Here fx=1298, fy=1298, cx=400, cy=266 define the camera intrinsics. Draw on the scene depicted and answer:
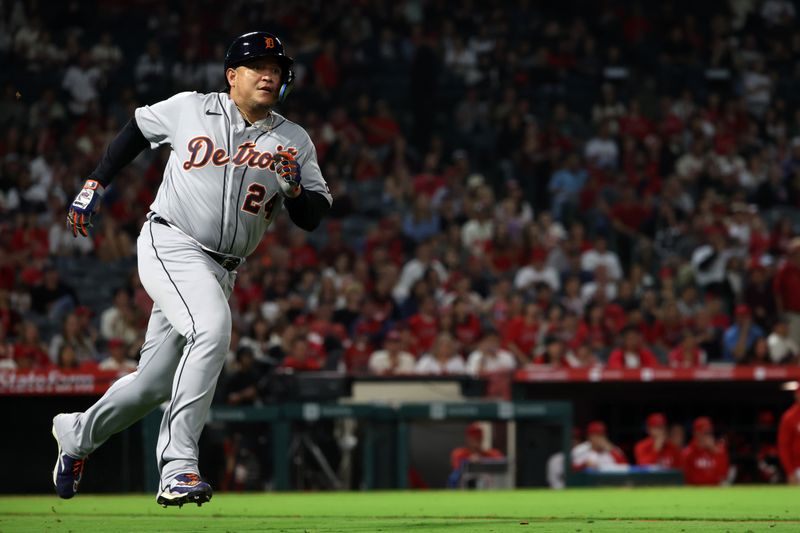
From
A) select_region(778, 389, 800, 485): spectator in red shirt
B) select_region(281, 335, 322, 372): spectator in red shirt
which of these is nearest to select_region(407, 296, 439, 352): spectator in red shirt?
select_region(281, 335, 322, 372): spectator in red shirt

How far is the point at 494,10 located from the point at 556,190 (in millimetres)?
4691

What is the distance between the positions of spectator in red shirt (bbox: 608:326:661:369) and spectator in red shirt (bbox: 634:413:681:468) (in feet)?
3.45

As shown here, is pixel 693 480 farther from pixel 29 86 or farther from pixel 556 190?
pixel 29 86

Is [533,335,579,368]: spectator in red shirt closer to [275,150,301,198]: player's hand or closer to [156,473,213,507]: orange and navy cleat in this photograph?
[275,150,301,198]: player's hand

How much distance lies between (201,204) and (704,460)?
25.5ft

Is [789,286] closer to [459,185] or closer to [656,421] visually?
[656,421]

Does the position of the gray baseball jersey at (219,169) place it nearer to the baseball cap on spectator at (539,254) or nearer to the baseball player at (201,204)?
the baseball player at (201,204)

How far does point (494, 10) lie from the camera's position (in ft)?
69.1

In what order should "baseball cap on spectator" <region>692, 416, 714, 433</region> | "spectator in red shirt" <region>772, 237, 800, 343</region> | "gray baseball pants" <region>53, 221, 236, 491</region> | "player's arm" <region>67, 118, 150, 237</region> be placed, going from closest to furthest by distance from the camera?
"gray baseball pants" <region>53, 221, 236, 491</region> → "player's arm" <region>67, 118, 150, 237</region> → "baseball cap on spectator" <region>692, 416, 714, 433</region> → "spectator in red shirt" <region>772, 237, 800, 343</region>

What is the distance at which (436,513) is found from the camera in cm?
693

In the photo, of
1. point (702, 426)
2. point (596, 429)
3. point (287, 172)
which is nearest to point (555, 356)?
point (596, 429)

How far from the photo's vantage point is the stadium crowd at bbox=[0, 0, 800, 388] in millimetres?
13742

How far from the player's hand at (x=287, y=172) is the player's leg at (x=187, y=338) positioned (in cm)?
52

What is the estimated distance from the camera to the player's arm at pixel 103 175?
5598mm
